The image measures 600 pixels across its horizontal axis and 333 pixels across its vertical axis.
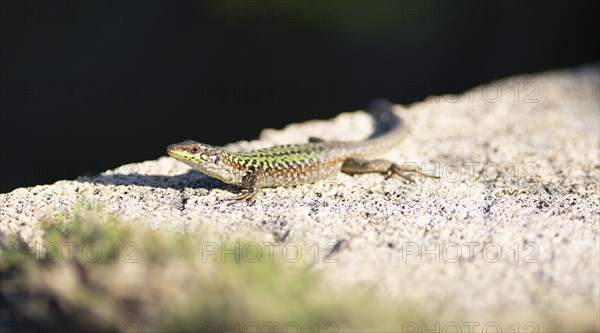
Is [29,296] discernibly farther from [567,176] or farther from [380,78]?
[380,78]

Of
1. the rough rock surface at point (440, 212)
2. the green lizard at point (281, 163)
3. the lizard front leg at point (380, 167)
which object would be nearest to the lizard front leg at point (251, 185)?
the green lizard at point (281, 163)

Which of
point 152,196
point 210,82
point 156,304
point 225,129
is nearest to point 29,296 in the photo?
point 156,304

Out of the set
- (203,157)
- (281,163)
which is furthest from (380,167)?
(203,157)

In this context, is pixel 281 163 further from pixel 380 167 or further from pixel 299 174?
pixel 380 167

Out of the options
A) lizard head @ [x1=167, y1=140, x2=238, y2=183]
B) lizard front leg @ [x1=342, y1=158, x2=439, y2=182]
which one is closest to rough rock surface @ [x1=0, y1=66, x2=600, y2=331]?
lizard front leg @ [x1=342, y1=158, x2=439, y2=182]

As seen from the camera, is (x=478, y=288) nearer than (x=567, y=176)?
Yes

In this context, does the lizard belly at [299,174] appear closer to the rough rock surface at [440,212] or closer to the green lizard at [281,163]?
the green lizard at [281,163]
